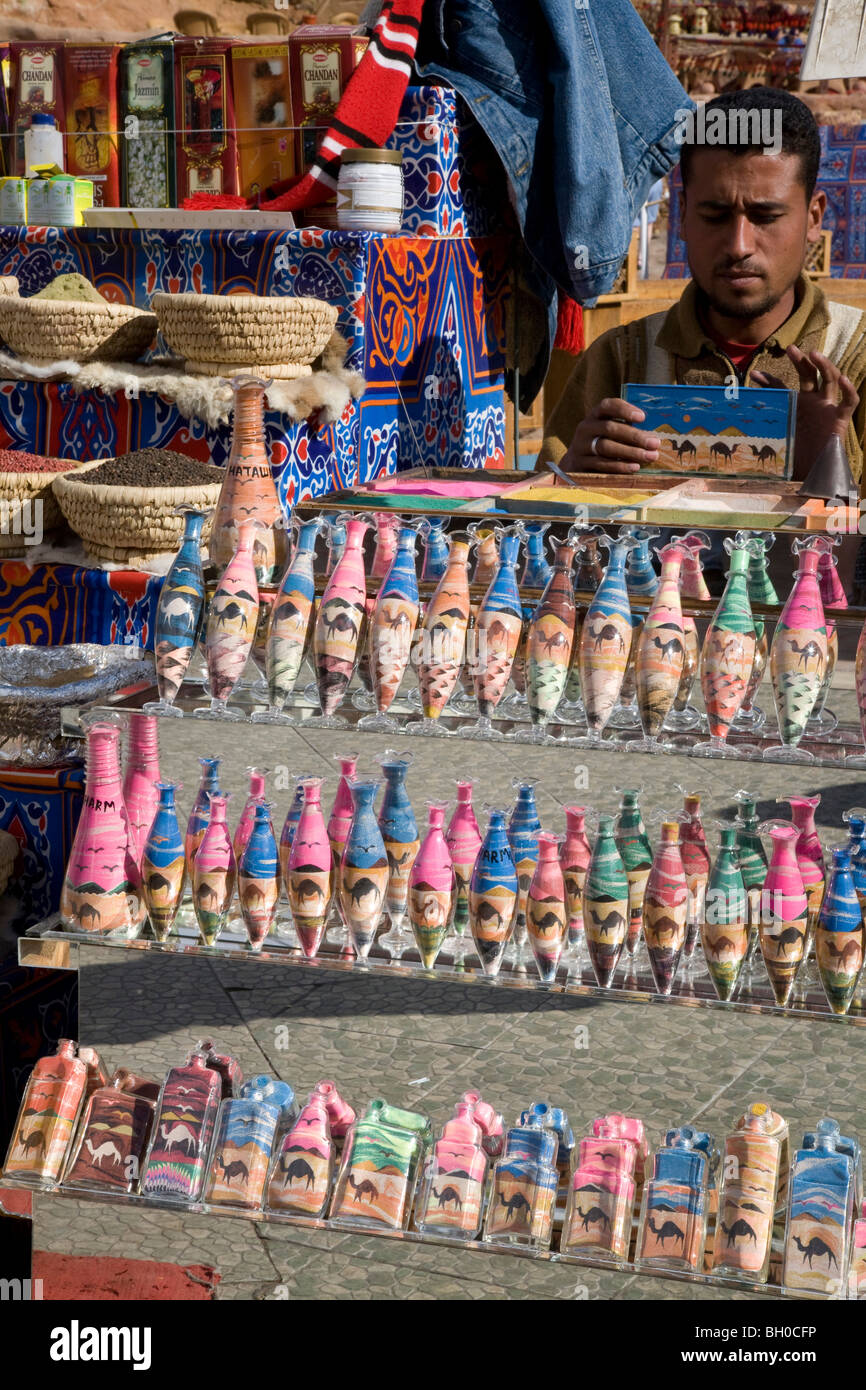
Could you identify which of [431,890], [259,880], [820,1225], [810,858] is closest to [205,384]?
[259,880]

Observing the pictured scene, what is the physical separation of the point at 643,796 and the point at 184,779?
0.92 meters

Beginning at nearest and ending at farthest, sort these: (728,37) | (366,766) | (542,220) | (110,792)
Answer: (110,792), (366,766), (542,220), (728,37)

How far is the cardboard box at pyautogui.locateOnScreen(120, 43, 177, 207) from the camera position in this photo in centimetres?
396

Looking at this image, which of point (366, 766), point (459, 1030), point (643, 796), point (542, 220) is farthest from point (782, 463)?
point (542, 220)

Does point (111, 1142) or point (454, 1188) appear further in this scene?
point (111, 1142)

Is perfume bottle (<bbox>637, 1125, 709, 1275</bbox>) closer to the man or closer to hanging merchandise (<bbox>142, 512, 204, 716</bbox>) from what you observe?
hanging merchandise (<bbox>142, 512, 204, 716</bbox>)

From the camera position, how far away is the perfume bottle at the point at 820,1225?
189 cm

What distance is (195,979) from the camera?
8.41ft

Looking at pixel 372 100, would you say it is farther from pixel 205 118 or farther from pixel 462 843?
pixel 462 843

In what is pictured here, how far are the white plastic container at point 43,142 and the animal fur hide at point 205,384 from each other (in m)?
0.81

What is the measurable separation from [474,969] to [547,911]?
140mm

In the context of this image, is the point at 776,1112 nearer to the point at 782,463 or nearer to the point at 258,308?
the point at 782,463

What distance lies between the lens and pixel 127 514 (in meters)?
2.88

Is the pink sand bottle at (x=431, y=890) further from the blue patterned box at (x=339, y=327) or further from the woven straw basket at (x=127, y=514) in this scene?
the blue patterned box at (x=339, y=327)
